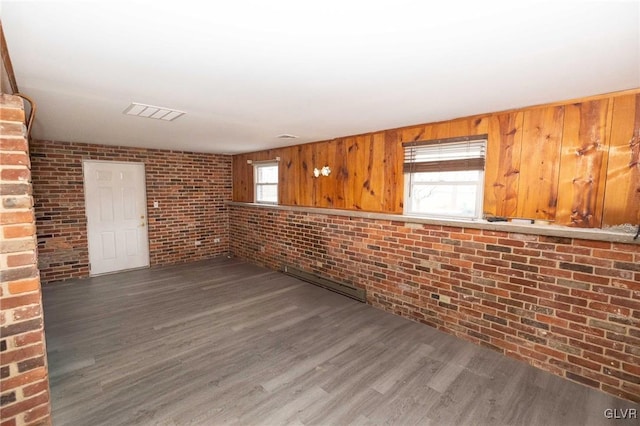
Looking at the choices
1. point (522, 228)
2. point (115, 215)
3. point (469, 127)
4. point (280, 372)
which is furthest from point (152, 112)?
point (522, 228)

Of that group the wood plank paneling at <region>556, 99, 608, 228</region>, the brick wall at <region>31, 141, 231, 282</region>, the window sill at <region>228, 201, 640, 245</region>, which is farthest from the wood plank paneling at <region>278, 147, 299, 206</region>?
Result: the wood plank paneling at <region>556, 99, 608, 228</region>

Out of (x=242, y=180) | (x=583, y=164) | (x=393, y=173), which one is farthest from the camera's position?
(x=242, y=180)

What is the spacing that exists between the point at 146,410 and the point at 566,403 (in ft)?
10.1

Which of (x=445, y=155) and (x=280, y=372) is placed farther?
(x=445, y=155)

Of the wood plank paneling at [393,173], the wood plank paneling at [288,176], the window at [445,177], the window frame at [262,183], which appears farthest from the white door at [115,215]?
the window at [445,177]

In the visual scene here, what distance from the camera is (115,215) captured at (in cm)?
519

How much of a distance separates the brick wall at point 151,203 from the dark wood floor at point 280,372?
4.31ft

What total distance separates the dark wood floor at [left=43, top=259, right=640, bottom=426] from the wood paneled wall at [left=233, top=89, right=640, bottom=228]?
1.43 metres

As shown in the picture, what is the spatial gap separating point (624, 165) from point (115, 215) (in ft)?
22.4

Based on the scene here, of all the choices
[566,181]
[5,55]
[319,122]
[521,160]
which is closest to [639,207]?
[566,181]

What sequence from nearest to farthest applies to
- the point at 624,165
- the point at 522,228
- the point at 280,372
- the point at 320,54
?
the point at 320,54, the point at 624,165, the point at 280,372, the point at 522,228

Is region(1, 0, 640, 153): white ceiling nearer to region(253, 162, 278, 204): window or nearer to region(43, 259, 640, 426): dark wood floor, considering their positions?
region(43, 259, 640, 426): dark wood floor

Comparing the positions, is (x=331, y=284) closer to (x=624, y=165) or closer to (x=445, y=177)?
(x=445, y=177)

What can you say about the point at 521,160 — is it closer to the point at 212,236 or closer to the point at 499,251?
the point at 499,251
